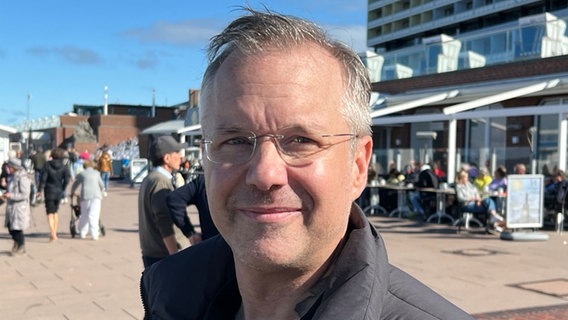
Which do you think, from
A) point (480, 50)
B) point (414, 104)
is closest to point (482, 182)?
point (414, 104)

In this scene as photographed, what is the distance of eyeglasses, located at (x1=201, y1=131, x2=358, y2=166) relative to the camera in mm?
1353

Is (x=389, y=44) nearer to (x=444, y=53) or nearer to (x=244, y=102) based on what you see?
(x=444, y=53)

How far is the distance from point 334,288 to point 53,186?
421 inches

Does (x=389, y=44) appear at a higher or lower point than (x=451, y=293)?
higher

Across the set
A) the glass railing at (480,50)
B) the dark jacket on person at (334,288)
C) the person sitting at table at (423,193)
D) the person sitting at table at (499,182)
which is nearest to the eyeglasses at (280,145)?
the dark jacket on person at (334,288)

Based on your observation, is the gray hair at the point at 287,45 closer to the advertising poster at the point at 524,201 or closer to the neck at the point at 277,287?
the neck at the point at 277,287

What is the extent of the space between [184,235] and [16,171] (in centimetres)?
570

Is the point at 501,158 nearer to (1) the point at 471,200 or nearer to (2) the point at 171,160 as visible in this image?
(1) the point at 471,200

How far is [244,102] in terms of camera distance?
137 centimetres

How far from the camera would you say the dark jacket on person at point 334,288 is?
50.1 inches

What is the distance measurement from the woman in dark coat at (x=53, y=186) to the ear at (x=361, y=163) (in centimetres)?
1029

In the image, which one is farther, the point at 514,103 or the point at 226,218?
the point at 514,103

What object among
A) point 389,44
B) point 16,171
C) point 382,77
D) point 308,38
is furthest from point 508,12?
point 308,38

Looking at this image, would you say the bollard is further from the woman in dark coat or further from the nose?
the nose
